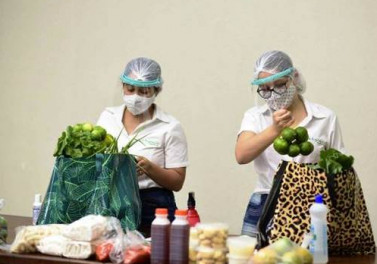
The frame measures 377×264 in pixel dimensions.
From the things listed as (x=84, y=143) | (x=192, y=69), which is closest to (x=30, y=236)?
(x=84, y=143)

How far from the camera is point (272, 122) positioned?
2451 mm

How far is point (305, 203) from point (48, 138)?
3120 millimetres

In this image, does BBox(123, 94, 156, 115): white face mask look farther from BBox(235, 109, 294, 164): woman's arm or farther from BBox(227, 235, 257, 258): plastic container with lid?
BBox(227, 235, 257, 258): plastic container with lid

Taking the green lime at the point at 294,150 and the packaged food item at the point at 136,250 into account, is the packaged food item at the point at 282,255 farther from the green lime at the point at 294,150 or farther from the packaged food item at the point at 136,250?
the green lime at the point at 294,150

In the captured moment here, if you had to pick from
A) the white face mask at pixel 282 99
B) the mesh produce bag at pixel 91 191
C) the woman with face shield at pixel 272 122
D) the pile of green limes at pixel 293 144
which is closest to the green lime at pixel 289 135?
the pile of green limes at pixel 293 144

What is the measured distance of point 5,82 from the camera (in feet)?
16.0

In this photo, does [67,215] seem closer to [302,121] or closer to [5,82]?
[302,121]

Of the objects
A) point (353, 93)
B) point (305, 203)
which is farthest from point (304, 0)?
point (305, 203)

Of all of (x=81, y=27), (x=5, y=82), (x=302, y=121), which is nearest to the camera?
(x=302, y=121)

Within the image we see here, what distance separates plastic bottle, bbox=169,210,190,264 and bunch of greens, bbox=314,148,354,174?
523 mm

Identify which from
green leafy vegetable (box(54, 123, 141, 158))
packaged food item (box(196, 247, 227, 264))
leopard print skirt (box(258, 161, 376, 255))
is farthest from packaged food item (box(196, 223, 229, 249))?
green leafy vegetable (box(54, 123, 141, 158))

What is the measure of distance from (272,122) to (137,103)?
2.15ft

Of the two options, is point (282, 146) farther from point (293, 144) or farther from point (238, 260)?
point (238, 260)

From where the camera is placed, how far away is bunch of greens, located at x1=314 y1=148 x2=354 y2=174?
1.91 meters
